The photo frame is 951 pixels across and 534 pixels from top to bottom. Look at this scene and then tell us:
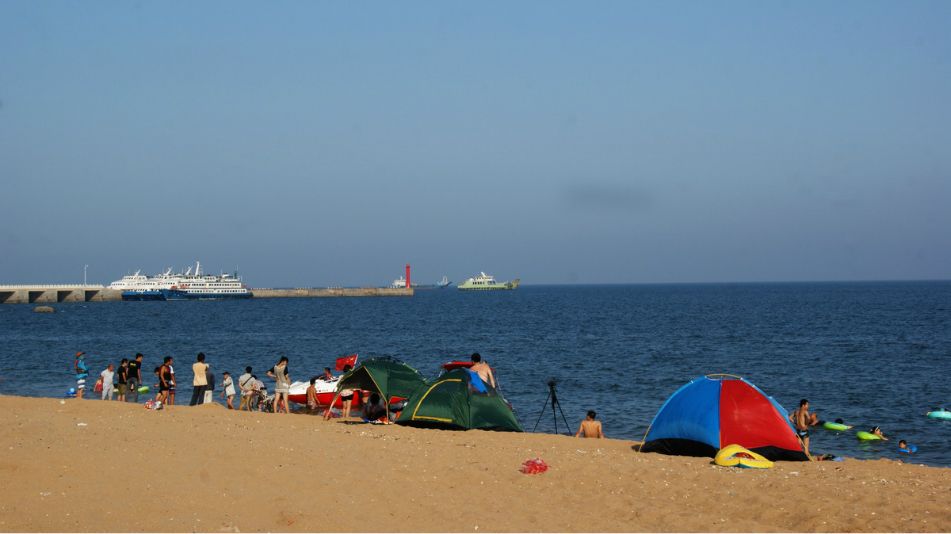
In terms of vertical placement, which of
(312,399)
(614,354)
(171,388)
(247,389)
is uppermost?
(171,388)

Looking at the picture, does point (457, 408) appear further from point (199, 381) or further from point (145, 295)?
point (145, 295)

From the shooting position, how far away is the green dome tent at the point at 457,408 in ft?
65.4

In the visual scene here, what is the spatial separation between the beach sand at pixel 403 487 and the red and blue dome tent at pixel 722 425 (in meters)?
0.90

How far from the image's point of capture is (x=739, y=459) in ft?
51.3

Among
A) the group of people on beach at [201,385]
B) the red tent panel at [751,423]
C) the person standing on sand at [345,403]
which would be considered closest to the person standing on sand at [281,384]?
the group of people on beach at [201,385]

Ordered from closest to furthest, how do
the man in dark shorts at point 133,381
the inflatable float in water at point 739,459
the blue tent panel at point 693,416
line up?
the inflatable float in water at point 739,459, the blue tent panel at point 693,416, the man in dark shorts at point 133,381

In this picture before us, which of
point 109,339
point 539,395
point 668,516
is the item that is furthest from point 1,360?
point 668,516

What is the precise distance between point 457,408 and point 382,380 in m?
3.73

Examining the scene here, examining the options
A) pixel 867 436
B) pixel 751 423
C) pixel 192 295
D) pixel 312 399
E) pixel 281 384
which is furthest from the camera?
pixel 192 295

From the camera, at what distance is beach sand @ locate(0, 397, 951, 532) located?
11.8m

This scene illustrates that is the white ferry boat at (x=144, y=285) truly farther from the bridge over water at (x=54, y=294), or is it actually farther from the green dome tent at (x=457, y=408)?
the green dome tent at (x=457, y=408)

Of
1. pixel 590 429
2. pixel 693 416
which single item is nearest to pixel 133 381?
pixel 590 429

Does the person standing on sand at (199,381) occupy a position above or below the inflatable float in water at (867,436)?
above

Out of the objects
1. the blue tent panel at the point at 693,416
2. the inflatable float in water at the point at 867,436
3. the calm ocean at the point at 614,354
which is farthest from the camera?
the calm ocean at the point at 614,354
